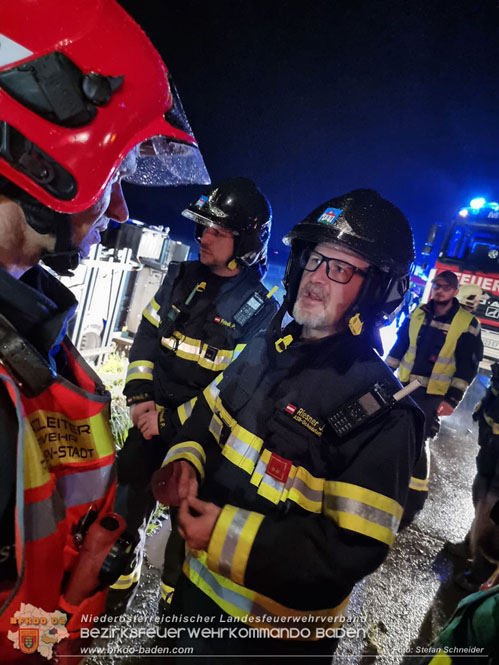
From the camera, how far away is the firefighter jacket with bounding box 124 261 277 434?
3.10 m

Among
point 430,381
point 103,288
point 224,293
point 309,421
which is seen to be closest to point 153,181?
point 224,293

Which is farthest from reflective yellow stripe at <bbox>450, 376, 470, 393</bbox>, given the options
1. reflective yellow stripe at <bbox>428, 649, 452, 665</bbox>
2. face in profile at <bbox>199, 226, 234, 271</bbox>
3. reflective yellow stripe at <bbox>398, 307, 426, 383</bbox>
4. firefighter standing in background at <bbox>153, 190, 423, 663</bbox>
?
reflective yellow stripe at <bbox>428, 649, 452, 665</bbox>

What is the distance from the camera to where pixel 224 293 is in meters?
3.25

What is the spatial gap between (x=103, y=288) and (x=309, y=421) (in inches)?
202

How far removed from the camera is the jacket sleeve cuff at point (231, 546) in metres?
1.46

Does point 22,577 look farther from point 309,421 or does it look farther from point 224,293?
point 224,293

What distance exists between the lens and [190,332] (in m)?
3.16

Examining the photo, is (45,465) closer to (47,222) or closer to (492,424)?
(47,222)

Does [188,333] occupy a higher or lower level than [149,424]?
higher

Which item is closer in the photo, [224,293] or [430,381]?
[224,293]

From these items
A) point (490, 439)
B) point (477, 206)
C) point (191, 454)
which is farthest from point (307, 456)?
point (477, 206)

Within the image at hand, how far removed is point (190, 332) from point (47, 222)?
6.54ft

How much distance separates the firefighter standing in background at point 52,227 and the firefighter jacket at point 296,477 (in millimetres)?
611

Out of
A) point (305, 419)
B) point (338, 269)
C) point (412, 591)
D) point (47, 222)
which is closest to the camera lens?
point (47, 222)
